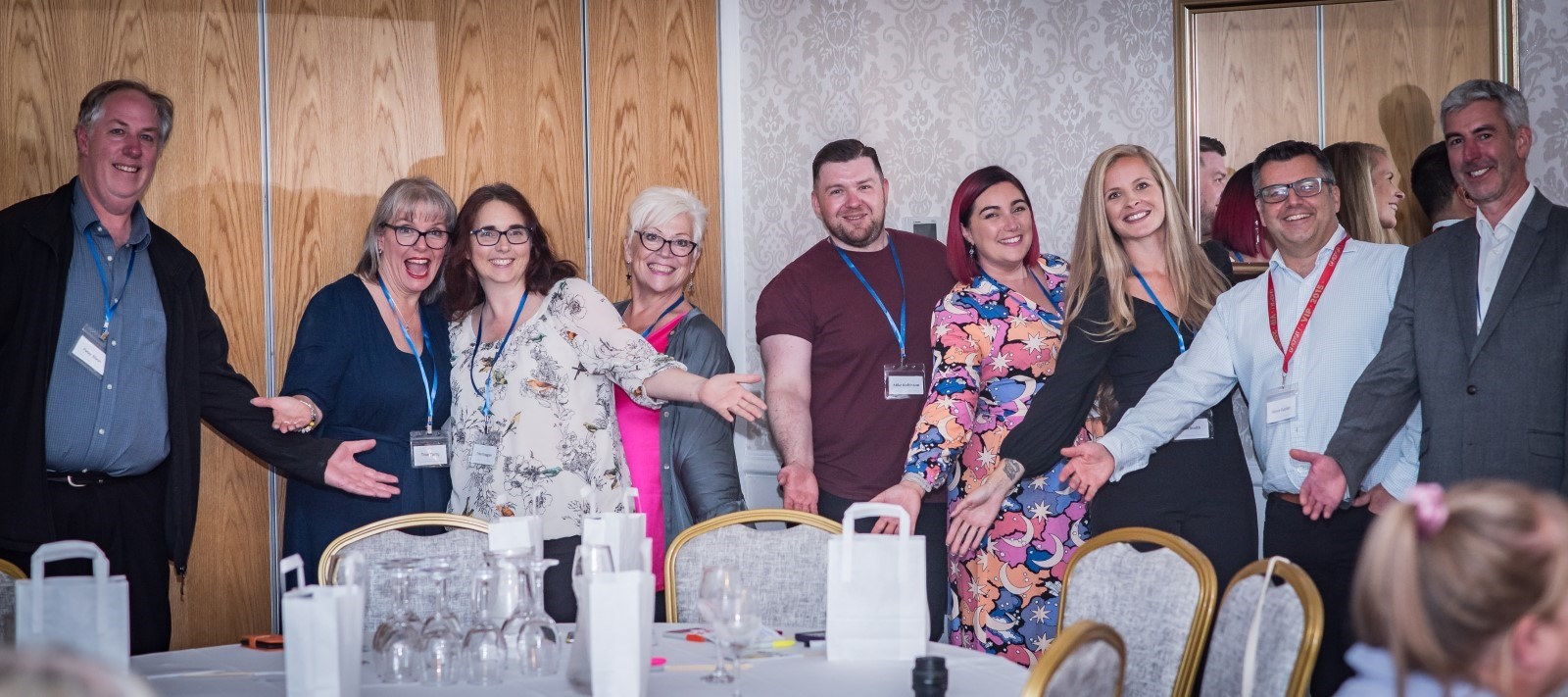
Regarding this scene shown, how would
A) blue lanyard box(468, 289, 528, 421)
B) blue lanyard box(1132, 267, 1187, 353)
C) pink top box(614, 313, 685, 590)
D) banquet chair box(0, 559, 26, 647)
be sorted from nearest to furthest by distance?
banquet chair box(0, 559, 26, 647) < blue lanyard box(1132, 267, 1187, 353) < blue lanyard box(468, 289, 528, 421) < pink top box(614, 313, 685, 590)

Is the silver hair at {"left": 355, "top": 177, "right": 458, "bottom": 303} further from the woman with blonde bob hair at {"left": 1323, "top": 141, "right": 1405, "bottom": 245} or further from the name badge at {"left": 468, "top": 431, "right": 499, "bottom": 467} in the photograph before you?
the woman with blonde bob hair at {"left": 1323, "top": 141, "right": 1405, "bottom": 245}

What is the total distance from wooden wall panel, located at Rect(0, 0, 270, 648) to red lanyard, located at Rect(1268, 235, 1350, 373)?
3.15 m

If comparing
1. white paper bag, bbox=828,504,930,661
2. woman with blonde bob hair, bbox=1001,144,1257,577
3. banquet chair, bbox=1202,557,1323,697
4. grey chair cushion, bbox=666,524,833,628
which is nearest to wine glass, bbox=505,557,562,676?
white paper bag, bbox=828,504,930,661

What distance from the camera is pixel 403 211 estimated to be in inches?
162

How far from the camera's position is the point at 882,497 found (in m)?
3.79

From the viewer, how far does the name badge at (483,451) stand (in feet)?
12.6

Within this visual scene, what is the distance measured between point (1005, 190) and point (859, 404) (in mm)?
807

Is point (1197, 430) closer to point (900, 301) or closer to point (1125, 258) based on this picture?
point (1125, 258)

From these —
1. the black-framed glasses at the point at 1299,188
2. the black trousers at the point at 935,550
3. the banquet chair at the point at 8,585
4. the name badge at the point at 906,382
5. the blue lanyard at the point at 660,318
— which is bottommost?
the black trousers at the point at 935,550

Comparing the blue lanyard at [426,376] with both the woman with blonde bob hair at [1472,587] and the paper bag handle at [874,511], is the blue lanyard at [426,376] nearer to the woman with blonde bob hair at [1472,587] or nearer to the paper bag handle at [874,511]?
the paper bag handle at [874,511]

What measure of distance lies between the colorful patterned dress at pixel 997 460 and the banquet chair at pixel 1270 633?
122 centimetres

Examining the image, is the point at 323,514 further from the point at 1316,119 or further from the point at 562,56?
the point at 1316,119

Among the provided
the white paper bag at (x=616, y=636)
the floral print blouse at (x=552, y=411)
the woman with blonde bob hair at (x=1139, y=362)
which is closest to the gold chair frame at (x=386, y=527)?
the floral print blouse at (x=552, y=411)

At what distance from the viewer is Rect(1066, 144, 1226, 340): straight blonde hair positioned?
372 cm
